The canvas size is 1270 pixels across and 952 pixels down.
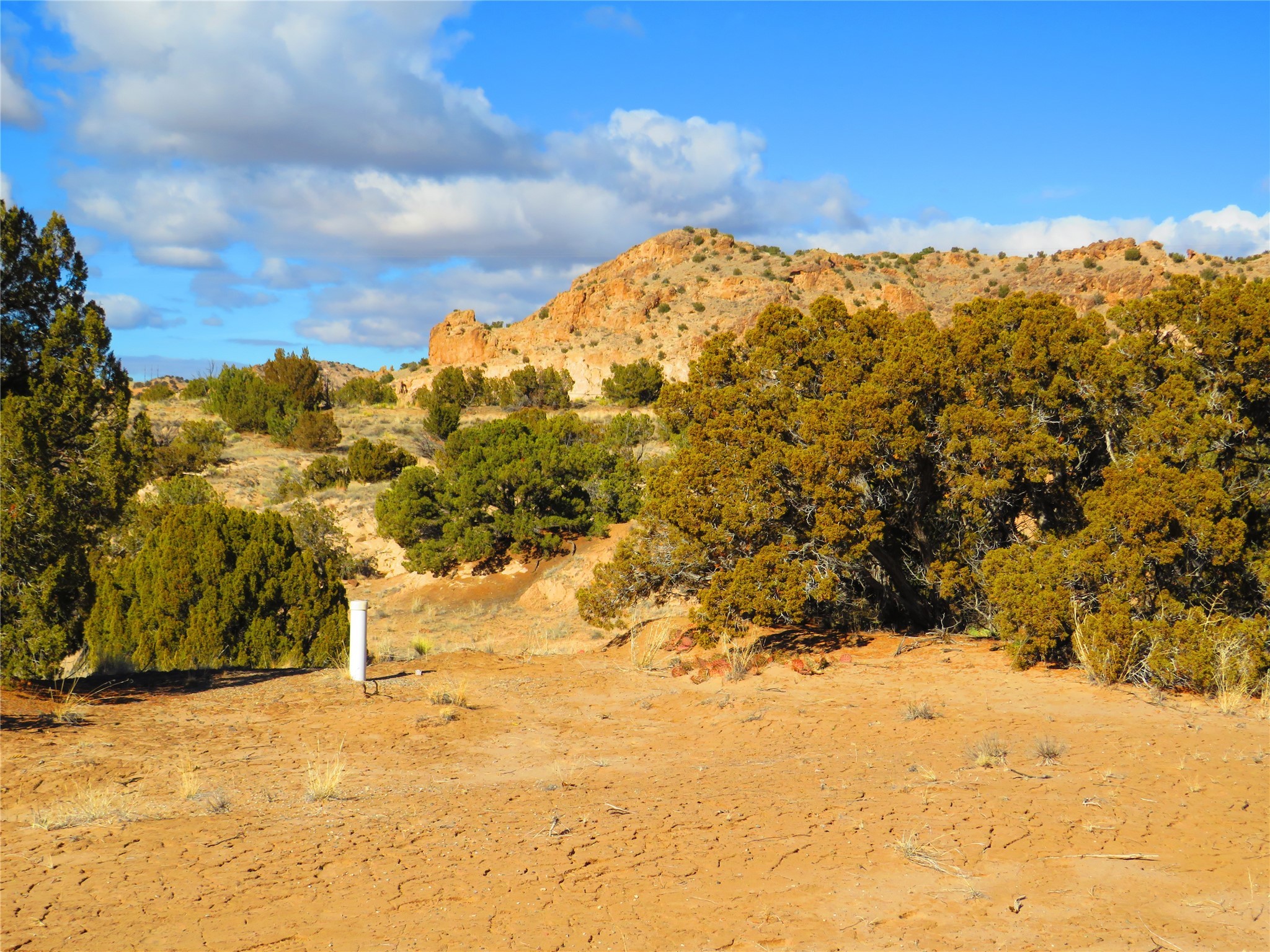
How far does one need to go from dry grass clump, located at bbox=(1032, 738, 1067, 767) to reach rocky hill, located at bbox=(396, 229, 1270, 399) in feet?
152

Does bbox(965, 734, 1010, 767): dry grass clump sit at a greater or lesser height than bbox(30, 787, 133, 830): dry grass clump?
greater

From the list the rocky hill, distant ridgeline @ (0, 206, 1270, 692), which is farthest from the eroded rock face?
distant ridgeline @ (0, 206, 1270, 692)

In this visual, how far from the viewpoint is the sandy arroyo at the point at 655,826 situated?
4590 millimetres

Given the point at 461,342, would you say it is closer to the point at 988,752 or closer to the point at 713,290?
the point at 713,290

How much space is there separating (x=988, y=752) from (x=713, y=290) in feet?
204

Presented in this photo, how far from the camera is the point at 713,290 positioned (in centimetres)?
6744

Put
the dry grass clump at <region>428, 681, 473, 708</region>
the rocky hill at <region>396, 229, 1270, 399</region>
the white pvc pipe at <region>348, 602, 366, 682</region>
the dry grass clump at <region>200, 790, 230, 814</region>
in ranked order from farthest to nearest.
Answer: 1. the rocky hill at <region>396, 229, 1270, 399</region>
2. the white pvc pipe at <region>348, 602, 366, 682</region>
3. the dry grass clump at <region>428, 681, 473, 708</region>
4. the dry grass clump at <region>200, 790, 230, 814</region>

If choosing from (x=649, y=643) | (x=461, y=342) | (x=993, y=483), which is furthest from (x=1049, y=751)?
(x=461, y=342)

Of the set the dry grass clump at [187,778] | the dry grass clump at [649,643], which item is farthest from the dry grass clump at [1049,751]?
the dry grass clump at [187,778]

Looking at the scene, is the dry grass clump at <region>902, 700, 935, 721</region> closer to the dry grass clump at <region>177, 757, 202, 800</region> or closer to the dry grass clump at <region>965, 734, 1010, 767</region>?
the dry grass clump at <region>965, 734, 1010, 767</region>

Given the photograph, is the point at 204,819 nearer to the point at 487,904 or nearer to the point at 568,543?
the point at 487,904

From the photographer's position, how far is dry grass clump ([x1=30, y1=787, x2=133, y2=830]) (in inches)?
244

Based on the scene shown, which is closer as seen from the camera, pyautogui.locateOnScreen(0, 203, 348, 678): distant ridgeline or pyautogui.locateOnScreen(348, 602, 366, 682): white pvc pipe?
pyautogui.locateOnScreen(0, 203, 348, 678): distant ridgeline

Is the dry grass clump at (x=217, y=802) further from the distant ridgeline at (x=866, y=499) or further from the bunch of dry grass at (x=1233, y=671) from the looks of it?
the bunch of dry grass at (x=1233, y=671)
